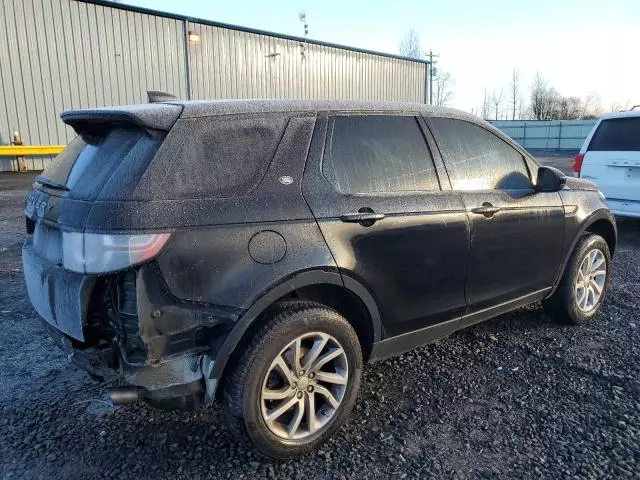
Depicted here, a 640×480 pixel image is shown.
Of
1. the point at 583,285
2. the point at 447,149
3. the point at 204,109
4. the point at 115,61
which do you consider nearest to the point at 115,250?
the point at 204,109

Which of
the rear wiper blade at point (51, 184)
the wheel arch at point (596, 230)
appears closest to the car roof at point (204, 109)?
the rear wiper blade at point (51, 184)

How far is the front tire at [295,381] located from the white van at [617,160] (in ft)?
20.4

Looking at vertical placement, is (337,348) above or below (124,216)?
below

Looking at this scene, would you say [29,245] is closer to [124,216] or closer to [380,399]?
[124,216]

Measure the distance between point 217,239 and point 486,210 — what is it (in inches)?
74.4

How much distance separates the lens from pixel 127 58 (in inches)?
650

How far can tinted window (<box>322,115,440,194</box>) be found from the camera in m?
2.79

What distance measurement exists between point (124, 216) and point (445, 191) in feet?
6.34

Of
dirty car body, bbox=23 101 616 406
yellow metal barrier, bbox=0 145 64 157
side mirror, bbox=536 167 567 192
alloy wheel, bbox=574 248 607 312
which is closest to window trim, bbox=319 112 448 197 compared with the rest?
dirty car body, bbox=23 101 616 406

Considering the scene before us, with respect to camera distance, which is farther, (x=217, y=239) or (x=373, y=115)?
(x=373, y=115)

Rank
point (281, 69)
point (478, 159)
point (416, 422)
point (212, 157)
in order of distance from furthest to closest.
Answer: point (281, 69)
point (478, 159)
point (416, 422)
point (212, 157)

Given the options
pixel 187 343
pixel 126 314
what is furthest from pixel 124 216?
pixel 187 343

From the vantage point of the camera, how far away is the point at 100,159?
250 centimetres

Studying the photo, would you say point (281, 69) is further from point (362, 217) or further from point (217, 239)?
point (217, 239)
